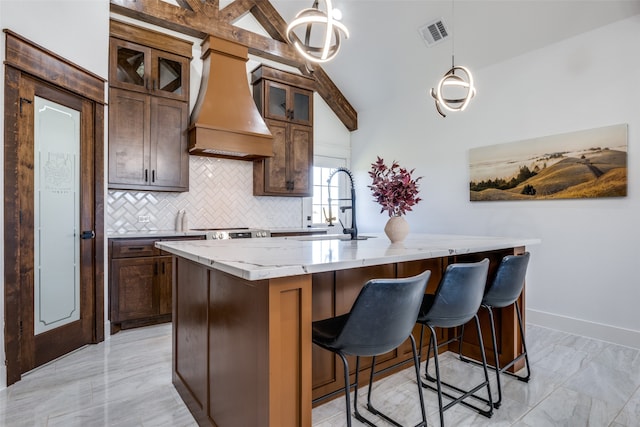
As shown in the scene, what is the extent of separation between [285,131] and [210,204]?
4.80 feet

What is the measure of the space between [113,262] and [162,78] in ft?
6.94

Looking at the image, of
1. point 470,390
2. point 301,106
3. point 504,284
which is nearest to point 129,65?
point 301,106

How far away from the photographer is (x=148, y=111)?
378cm

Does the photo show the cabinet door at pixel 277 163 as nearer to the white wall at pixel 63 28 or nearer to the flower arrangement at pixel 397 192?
the white wall at pixel 63 28

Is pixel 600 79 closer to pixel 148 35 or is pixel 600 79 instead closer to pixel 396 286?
pixel 396 286

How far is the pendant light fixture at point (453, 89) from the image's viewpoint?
2889 millimetres

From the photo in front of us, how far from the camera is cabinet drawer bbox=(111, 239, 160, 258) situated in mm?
3387

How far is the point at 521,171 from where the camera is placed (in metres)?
3.75

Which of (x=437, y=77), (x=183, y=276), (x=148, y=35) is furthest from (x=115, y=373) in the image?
(x=437, y=77)

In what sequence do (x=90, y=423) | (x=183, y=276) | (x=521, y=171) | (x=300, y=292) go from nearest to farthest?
(x=300, y=292), (x=90, y=423), (x=183, y=276), (x=521, y=171)

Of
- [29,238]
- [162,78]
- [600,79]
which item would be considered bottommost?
[29,238]

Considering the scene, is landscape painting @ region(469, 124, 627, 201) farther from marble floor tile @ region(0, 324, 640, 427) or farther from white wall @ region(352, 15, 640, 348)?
marble floor tile @ region(0, 324, 640, 427)

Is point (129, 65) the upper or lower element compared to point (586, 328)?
upper

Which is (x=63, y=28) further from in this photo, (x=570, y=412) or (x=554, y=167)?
(x=554, y=167)
